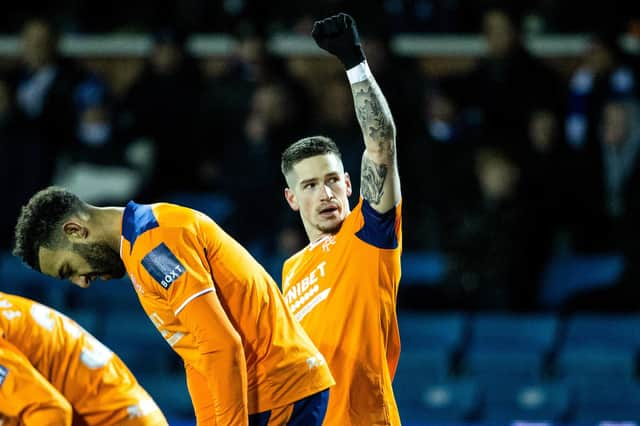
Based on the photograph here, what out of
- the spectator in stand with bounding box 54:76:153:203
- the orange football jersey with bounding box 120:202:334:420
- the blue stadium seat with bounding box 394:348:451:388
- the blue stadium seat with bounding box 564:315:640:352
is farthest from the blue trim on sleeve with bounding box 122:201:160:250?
the spectator in stand with bounding box 54:76:153:203

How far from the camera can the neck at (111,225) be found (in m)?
3.79

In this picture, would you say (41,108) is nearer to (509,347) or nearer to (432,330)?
(432,330)

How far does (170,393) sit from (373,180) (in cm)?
365

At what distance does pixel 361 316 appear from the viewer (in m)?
4.20

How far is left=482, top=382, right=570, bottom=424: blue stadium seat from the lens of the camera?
6.71 metres

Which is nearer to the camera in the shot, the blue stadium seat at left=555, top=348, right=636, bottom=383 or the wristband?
the wristband

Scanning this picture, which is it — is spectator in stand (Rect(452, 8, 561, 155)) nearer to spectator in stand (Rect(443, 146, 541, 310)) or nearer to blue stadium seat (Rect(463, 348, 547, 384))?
spectator in stand (Rect(443, 146, 541, 310))

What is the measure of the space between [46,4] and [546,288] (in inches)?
225

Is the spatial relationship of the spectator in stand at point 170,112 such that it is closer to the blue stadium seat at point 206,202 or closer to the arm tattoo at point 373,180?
the blue stadium seat at point 206,202

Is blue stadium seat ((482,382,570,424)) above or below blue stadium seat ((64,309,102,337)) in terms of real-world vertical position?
below

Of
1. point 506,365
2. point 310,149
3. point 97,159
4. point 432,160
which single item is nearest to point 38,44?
point 97,159

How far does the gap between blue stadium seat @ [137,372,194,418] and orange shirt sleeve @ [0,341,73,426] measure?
3701 mm

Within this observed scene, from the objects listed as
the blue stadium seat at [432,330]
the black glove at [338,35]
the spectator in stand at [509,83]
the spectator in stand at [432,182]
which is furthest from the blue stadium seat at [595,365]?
the black glove at [338,35]

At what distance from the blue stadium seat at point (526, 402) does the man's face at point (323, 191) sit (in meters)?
2.82
